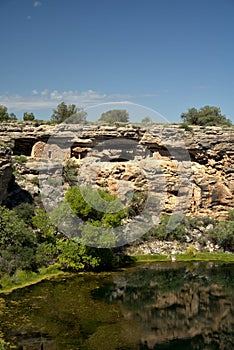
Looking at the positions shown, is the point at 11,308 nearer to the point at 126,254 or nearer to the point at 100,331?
the point at 100,331

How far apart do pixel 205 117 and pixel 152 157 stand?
10973 millimetres

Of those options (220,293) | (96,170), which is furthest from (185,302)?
(96,170)

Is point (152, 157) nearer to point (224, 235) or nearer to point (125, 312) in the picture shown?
point (224, 235)

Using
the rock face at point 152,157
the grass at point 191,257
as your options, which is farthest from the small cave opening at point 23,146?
the grass at point 191,257

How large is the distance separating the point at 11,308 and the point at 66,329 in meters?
3.06

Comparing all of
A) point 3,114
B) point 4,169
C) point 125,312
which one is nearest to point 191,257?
point 125,312

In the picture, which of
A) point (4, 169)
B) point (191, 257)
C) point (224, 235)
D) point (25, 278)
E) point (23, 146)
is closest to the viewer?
point (25, 278)

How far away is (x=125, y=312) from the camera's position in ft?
63.8

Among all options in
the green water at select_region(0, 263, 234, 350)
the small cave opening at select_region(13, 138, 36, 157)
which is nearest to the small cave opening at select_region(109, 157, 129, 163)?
the small cave opening at select_region(13, 138, 36, 157)

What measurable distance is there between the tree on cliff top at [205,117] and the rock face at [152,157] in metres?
7.68

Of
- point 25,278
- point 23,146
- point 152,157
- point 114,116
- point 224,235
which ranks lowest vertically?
point 25,278

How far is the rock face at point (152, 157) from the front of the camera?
3359 centimetres

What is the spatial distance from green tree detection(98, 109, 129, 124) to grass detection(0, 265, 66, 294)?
13407 millimetres

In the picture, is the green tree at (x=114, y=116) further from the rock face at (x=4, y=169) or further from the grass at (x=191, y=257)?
the grass at (x=191, y=257)
